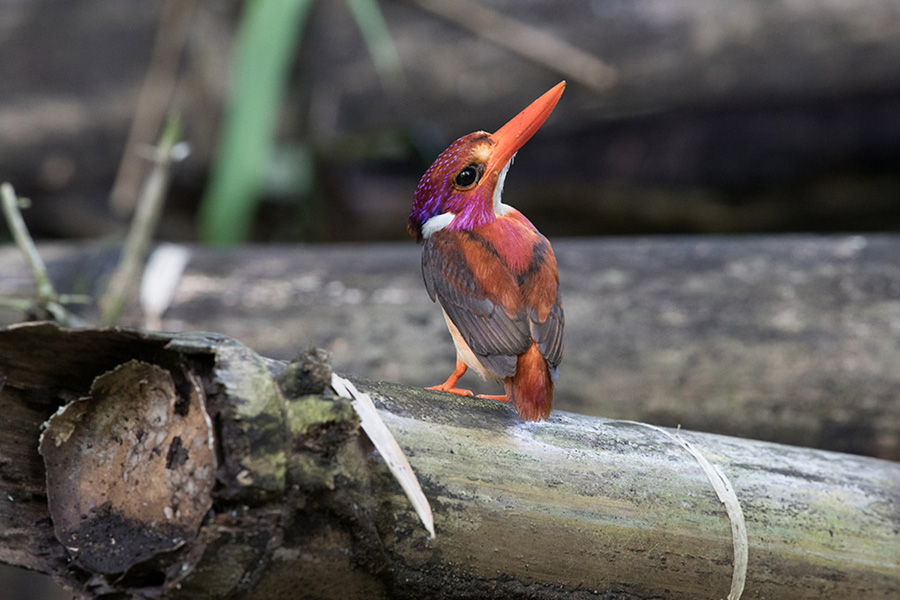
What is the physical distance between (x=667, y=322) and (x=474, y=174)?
1.02 m

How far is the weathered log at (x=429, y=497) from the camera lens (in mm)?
876

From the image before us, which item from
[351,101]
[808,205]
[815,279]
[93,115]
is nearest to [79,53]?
[93,115]

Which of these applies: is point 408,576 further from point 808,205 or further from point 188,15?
point 808,205

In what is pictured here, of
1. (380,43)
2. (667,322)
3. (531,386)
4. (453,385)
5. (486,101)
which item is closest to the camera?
(531,386)

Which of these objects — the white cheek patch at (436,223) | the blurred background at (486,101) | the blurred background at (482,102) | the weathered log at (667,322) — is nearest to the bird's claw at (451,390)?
the white cheek patch at (436,223)

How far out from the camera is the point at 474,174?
1.27m

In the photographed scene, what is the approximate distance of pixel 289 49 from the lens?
10.2 feet

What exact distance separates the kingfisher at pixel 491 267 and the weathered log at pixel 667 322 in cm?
82

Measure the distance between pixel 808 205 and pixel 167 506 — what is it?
10.8 feet

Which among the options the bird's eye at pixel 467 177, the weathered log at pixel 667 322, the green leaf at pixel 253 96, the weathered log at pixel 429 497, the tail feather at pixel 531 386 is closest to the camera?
the weathered log at pixel 429 497

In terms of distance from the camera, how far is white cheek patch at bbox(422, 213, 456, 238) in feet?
4.25

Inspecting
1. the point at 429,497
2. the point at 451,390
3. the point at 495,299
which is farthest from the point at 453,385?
the point at 429,497

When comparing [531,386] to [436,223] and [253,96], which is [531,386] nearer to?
[436,223]

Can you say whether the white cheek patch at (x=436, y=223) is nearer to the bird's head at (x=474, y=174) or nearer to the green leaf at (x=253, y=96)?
the bird's head at (x=474, y=174)
